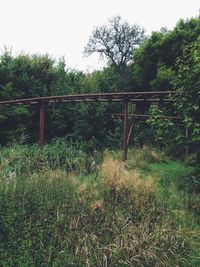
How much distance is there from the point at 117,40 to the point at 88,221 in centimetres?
2955

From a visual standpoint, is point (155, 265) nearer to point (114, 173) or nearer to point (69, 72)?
point (114, 173)

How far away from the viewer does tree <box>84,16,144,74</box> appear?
3272 centimetres

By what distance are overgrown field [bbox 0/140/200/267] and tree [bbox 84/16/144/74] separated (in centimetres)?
2736

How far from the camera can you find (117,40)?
3288 cm

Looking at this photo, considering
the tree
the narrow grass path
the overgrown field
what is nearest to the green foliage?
the narrow grass path

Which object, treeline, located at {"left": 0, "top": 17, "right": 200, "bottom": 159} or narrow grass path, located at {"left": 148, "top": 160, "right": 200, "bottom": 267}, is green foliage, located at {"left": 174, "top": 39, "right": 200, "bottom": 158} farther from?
treeline, located at {"left": 0, "top": 17, "right": 200, "bottom": 159}

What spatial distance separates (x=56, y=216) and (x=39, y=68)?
42.3ft

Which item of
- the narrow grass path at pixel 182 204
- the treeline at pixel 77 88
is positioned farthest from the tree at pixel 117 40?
the narrow grass path at pixel 182 204

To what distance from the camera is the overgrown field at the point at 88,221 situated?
4.44 m

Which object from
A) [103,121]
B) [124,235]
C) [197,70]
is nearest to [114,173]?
[124,235]

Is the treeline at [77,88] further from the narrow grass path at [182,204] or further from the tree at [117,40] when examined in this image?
the tree at [117,40]

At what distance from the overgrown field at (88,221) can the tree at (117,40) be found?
1077 inches

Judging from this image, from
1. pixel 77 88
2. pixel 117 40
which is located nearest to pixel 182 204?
pixel 77 88

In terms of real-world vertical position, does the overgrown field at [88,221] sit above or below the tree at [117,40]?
below
